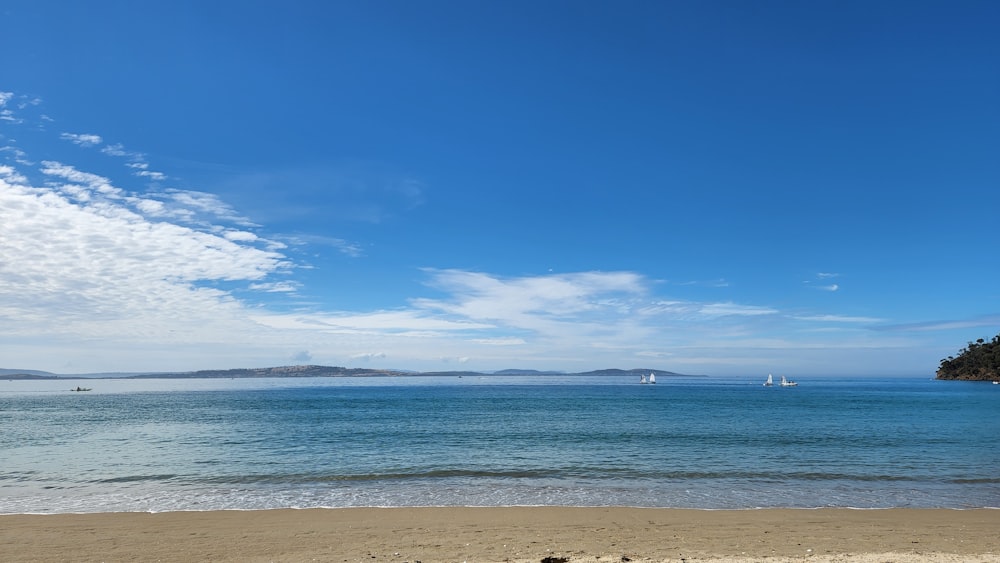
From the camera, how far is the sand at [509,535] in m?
11.5

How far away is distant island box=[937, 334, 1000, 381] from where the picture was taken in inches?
6300

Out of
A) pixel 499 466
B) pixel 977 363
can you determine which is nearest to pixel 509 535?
pixel 499 466

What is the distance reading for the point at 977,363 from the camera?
172 metres

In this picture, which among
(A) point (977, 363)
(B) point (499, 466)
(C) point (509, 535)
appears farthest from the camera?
(A) point (977, 363)

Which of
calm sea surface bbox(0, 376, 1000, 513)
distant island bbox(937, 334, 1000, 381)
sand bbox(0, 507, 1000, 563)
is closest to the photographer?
sand bbox(0, 507, 1000, 563)

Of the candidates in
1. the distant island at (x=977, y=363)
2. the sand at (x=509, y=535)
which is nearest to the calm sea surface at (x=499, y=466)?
the sand at (x=509, y=535)

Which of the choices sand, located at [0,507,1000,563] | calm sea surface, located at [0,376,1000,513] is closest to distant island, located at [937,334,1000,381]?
calm sea surface, located at [0,376,1000,513]

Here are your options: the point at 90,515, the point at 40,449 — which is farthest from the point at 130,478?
the point at 40,449

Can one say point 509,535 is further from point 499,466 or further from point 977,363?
point 977,363

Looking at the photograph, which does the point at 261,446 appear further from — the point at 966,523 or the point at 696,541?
the point at 966,523

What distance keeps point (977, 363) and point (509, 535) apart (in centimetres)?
21682

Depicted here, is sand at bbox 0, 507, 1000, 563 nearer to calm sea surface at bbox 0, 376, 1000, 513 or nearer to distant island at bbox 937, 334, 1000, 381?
calm sea surface at bbox 0, 376, 1000, 513

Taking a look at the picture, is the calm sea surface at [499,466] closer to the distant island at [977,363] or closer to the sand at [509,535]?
the sand at [509,535]

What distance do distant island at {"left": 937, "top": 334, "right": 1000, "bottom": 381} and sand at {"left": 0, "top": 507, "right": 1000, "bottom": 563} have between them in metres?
189
